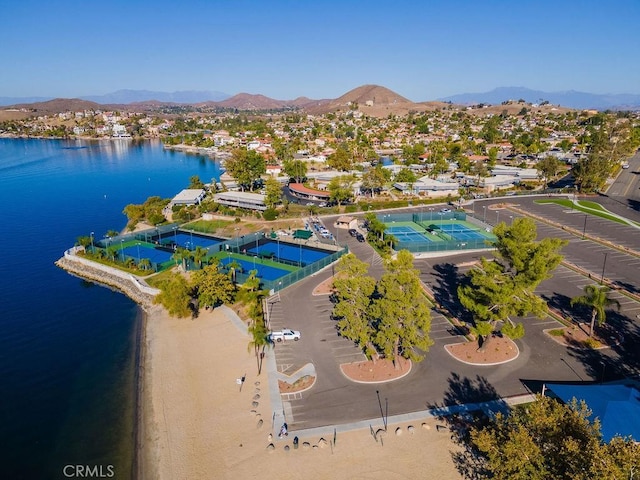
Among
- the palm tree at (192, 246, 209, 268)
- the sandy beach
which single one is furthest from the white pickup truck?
the palm tree at (192, 246, 209, 268)

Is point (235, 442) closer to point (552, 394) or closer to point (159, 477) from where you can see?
point (159, 477)

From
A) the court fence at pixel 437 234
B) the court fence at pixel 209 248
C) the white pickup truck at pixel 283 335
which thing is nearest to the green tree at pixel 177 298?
the court fence at pixel 209 248

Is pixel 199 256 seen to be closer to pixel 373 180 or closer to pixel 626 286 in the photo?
pixel 626 286

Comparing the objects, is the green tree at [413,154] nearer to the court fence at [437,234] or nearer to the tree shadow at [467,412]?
the court fence at [437,234]

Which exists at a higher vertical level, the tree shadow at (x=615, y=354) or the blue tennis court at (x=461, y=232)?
the tree shadow at (x=615, y=354)

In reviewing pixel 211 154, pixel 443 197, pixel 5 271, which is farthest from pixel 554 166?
pixel 211 154

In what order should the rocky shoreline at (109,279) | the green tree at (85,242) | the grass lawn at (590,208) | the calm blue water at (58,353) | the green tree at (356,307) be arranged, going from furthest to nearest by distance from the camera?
the grass lawn at (590,208) < the green tree at (85,242) < the rocky shoreline at (109,279) < the green tree at (356,307) < the calm blue water at (58,353)

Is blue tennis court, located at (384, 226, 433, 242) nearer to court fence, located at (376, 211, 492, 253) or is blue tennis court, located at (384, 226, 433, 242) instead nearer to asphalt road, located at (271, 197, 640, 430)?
court fence, located at (376, 211, 492, 253)
